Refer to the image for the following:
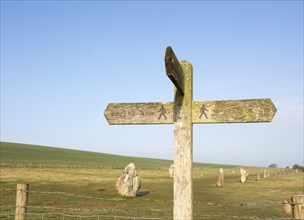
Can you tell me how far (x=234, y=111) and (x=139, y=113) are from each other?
1.61m

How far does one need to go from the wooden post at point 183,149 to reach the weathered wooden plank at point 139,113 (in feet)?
0.63

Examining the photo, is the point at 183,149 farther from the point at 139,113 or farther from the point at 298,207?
the point at 298,207

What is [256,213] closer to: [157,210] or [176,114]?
[157,210]

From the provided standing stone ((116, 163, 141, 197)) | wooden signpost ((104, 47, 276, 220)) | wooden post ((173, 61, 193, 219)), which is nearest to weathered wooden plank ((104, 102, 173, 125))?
wooden signpost ((104, 47, 276, 220))

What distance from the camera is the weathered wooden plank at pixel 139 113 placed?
5918mm

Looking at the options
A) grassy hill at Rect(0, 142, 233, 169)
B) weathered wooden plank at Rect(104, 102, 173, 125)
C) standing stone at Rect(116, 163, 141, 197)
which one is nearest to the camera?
weathered wooden plank at Rect(104, 102, 173, 125)

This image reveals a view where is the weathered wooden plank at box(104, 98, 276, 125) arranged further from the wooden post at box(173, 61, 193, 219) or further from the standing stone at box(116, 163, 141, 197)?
the standing stone at box(116, 163, 141, 197)

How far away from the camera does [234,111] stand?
218 inches

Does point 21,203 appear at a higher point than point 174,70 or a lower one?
lower

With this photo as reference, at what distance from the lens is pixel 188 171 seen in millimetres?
5586

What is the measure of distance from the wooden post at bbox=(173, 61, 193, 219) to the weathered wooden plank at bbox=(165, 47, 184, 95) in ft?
0.61

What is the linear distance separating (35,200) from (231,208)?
38.2 ft

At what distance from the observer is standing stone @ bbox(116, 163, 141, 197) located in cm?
2564

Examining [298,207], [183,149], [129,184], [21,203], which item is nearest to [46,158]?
[129,184]
